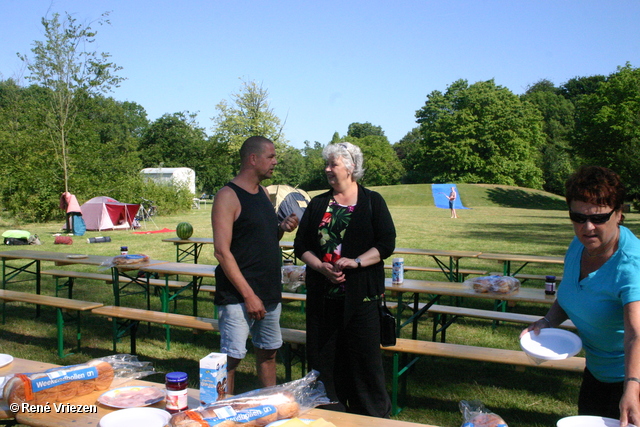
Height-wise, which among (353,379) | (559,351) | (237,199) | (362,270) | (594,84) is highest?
(594,84)

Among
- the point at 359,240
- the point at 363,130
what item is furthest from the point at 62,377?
the point at 363,130

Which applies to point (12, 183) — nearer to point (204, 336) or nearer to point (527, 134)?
point (204, 336)

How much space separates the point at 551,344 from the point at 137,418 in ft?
5.33

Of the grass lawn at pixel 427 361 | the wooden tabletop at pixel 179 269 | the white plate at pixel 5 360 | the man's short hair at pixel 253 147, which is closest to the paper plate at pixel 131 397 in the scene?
the white plate at pixel 5 360

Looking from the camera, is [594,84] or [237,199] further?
[594,84]

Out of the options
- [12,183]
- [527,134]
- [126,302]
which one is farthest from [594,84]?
[126,302]

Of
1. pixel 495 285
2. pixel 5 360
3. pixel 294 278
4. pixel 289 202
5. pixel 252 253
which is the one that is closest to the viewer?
pixel 5 360

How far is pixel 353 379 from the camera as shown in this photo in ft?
9.98

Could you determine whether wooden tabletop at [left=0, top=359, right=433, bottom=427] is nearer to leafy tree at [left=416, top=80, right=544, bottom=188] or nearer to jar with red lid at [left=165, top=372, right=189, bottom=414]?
jar with red lid at [left=165, top=372, right=189, bottom=414]

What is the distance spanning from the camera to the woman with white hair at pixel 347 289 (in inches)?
118

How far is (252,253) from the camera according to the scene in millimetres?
3229

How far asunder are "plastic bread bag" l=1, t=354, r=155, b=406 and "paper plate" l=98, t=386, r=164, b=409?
0.26 feet

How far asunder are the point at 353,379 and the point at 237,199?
4.30ft

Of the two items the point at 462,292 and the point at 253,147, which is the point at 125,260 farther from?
the point at 462,292
